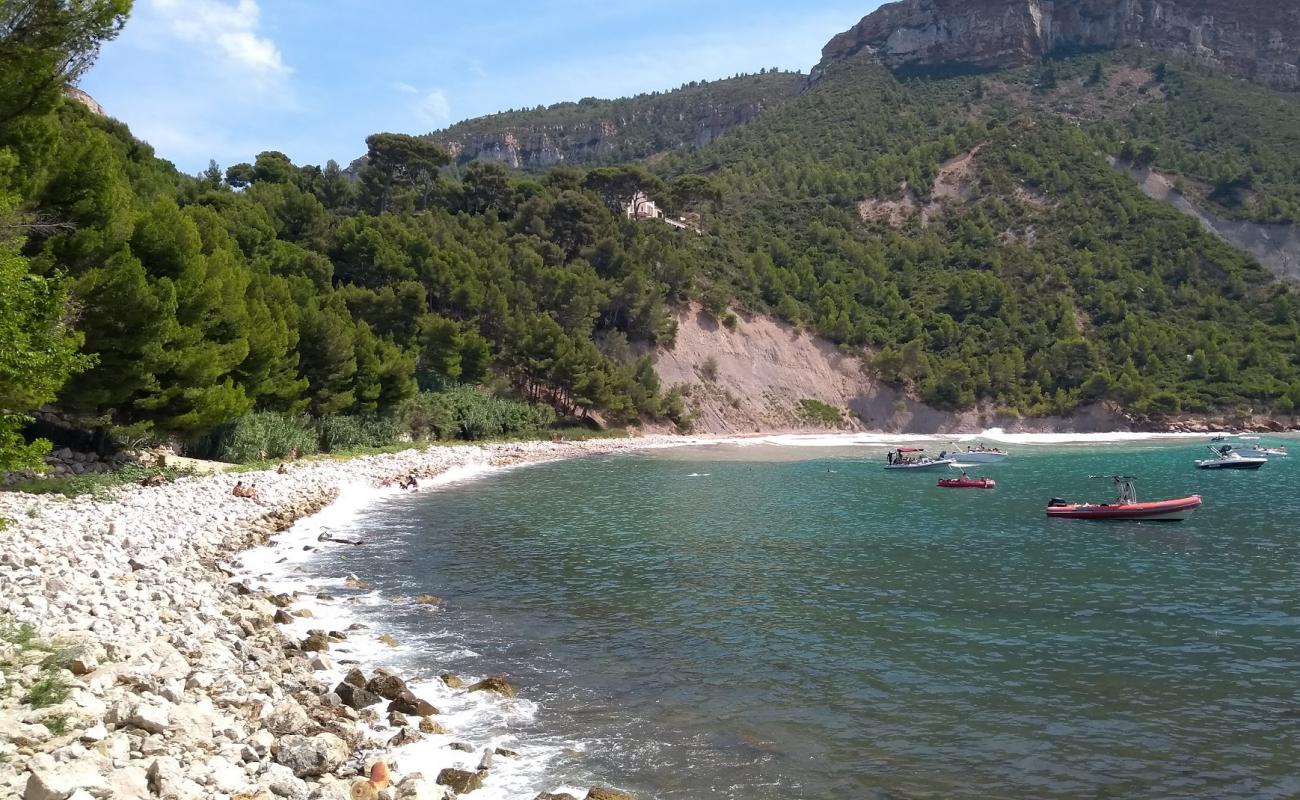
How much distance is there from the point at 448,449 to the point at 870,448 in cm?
3966

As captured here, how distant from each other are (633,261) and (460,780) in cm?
8347

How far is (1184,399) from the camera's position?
96.9 m

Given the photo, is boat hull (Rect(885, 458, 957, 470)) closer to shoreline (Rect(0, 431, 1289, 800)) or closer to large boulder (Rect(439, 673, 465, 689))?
shoreline (Rect(0, 431, 1289, 800))

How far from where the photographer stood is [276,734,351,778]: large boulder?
9.07 meters

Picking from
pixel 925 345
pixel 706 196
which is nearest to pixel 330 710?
pixel 925 345

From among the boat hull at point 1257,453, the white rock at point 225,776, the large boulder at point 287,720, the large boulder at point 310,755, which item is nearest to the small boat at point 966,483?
the boat hull at point 1257,453

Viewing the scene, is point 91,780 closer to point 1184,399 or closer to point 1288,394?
point 1184,399

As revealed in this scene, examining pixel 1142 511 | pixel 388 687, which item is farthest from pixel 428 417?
pixel 388 687

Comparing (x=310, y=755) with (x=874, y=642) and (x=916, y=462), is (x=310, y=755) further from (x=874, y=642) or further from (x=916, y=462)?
(x=916, y=462)

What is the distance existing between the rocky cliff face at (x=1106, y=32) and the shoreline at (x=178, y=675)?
7598 inches

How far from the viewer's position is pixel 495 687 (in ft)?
42.3

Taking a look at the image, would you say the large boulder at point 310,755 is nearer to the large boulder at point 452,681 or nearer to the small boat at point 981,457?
the large boulder at point 452,681

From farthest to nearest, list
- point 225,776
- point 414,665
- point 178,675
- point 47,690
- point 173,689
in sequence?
point 414,665
point 178,675
point 173,689
point 47,690
point 225,776

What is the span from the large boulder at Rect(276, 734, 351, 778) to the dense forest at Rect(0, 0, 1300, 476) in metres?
5.56
